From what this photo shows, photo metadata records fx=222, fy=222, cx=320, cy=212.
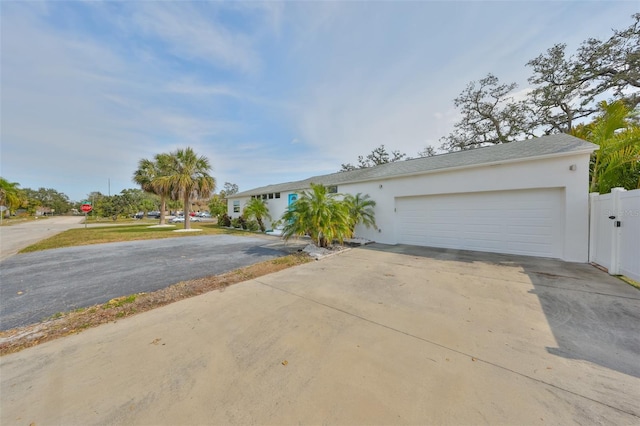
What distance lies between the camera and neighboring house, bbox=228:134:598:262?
19.9ft

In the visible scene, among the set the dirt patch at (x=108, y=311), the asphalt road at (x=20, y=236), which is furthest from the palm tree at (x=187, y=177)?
the dirt patch at (x=108, y=311)

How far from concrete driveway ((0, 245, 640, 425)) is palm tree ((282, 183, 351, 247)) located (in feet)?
12.9

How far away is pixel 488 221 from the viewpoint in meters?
7.45

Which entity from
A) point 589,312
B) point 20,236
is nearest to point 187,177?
point 20,236

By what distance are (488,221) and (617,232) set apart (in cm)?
283

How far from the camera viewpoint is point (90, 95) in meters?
9.83

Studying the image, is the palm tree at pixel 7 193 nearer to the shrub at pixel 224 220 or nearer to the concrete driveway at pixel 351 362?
the shrub at pixel 224 220

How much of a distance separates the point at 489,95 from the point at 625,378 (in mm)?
21220

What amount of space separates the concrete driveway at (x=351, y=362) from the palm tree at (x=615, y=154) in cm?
335

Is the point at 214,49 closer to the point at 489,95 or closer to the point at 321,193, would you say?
the point at 321,193

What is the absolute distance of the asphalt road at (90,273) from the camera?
3.89 m

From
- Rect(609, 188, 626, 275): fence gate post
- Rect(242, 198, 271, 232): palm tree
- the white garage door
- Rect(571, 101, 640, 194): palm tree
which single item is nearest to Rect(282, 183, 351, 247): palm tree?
the white garage door

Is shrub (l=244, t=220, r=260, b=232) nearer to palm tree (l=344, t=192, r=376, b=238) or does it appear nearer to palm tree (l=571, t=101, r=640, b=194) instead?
palm tree (l=344, t=192, r=376, b=238)

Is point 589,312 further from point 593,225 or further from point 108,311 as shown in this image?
point 108,311
